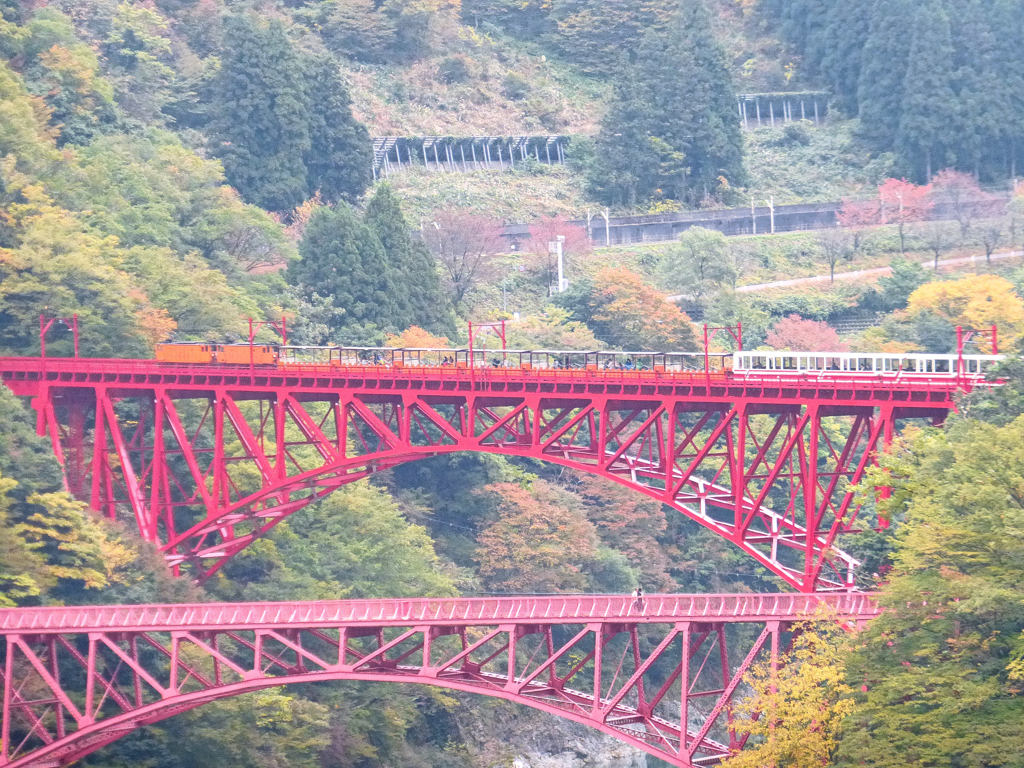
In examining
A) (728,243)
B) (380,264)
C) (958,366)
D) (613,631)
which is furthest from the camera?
(728,243)

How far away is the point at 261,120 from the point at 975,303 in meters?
41.1

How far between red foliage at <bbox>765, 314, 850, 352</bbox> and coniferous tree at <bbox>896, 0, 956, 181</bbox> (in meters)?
25.3

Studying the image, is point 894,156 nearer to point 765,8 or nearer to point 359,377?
point 765,8

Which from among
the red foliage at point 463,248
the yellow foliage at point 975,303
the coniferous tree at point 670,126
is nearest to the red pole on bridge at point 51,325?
the red foliage at point 463,248

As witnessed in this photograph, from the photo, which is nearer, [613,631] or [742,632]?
[613,631]

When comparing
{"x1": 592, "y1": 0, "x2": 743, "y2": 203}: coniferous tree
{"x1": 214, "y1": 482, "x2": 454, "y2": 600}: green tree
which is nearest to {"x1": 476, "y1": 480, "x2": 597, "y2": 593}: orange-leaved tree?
{"x1": 214, "y1": 482, "x2": 454, "y2": 600}: green tree

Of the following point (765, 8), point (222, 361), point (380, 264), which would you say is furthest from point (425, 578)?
point (765, 8)

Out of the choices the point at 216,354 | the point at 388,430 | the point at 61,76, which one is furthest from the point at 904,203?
the point at 388,430

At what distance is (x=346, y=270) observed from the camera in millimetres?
117125

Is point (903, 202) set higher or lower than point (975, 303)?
higher

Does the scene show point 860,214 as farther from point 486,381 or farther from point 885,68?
point 486,381

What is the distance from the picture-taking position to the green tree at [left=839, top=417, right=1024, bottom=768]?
61.8 meters

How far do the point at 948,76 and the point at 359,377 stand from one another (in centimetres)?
7150

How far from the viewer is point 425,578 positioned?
9762 cm
